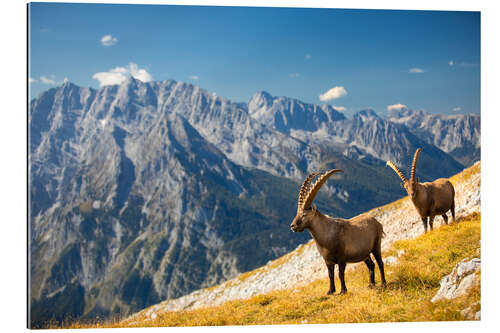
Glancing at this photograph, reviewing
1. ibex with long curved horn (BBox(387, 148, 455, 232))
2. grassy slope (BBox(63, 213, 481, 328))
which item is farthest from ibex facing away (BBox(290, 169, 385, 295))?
ibex with long curved horn (BBox(387, 148, 455, 232))

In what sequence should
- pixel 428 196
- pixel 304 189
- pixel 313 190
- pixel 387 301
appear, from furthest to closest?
pixel 428 196, pixel 387 301, pixel 304 189, pixel 313 190

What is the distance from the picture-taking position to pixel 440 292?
356 inches

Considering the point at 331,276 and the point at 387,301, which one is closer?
the point at 387,301

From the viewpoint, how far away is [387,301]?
934cm

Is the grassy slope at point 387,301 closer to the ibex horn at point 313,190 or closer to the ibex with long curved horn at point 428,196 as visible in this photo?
the ibex with long curved horn at point 428,196

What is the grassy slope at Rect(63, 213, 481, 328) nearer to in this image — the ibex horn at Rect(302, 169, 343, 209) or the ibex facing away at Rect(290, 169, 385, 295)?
the ibex facing away at Rect(290, 169, 385, 295)

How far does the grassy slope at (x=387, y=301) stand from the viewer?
359 inches

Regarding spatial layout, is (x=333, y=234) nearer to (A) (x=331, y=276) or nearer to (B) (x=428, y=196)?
(A) (x=331, y=276)

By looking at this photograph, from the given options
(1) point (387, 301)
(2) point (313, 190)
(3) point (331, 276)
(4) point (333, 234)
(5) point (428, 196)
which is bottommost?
(1) point (387, 301)

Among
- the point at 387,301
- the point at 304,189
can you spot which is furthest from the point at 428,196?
the point at 304,189

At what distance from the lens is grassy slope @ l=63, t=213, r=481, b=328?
9125 millimetres
